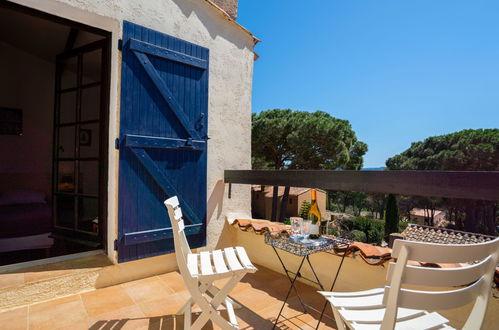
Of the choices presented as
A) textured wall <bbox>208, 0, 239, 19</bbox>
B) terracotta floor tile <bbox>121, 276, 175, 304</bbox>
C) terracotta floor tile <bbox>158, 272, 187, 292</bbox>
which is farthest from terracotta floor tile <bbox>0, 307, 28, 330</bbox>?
textured wall <bbox>208, 0, 239, 19</bbox>

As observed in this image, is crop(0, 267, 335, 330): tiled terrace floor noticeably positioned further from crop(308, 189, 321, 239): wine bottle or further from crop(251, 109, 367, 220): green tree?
crop(251, 109, 367, 220): green tree

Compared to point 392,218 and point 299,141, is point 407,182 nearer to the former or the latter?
point 299,141

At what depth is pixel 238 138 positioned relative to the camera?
141 inches

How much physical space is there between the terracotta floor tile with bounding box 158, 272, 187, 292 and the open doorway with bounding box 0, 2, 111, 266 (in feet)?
2.53

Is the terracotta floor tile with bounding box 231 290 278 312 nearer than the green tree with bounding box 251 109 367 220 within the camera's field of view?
Yes

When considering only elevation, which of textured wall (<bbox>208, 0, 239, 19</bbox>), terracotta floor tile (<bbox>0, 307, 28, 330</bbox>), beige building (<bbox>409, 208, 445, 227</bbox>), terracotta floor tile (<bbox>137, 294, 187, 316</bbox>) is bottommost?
beige building (<bbox>409, 208, 445, 227</bbox>)

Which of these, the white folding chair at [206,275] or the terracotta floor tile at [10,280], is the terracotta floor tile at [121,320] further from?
the terracotta floor tile at [10,280]

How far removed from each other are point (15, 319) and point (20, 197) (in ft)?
9.93

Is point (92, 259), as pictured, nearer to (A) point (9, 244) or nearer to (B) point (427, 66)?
(A) point (9, 244)

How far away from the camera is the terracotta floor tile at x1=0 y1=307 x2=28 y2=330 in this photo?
1867mm

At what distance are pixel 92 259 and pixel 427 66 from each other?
167ft

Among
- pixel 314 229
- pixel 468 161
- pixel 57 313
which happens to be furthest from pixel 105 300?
pixel 468 161

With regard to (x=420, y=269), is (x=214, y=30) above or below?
above

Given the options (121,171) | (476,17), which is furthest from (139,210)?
(476,17)
